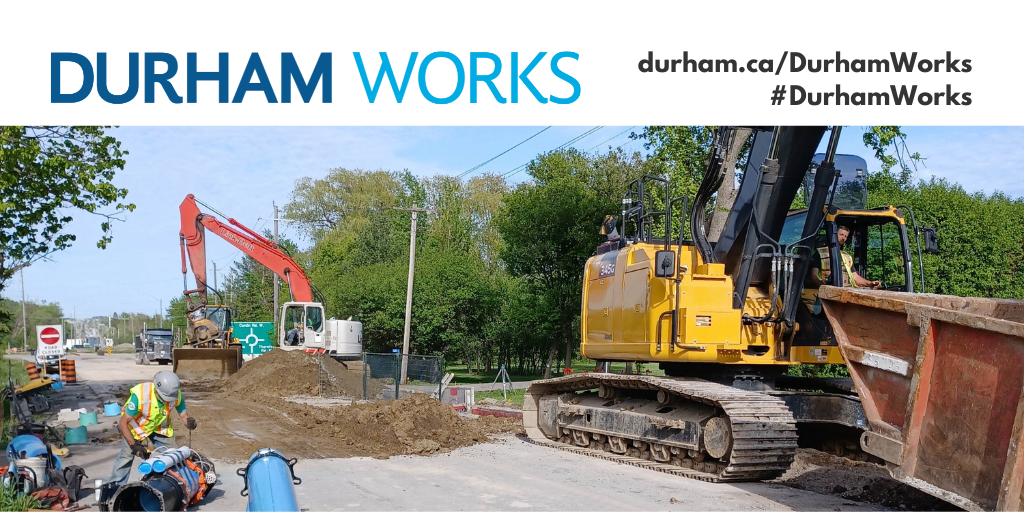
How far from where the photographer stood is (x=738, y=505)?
8438mm

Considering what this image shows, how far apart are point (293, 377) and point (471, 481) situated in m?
14.8

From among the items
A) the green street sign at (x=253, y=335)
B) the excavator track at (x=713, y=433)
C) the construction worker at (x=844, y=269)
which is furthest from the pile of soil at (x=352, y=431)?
the green street sign at (x=253, y=335)

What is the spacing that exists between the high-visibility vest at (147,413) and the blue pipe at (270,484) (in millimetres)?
1253

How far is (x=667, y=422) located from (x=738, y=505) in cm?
246

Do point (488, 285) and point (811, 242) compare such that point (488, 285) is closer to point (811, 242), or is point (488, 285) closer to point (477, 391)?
point (477, 391)

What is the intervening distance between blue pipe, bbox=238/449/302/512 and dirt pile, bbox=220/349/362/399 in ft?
51.0

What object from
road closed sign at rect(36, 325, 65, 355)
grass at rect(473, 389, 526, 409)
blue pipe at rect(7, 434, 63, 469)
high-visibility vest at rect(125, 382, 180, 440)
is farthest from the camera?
grass at rect(473, 389, 526, 409)

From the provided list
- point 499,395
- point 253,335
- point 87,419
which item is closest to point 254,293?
point 253,335

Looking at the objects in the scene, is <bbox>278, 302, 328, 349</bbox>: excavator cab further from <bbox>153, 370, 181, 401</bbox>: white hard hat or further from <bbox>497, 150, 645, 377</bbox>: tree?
<bbox>153, 370, 181, 401</bbox>: white hard hat

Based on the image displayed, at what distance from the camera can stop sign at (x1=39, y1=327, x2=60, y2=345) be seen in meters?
23.8

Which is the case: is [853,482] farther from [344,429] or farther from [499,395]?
[499,395]

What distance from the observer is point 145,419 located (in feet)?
27.2

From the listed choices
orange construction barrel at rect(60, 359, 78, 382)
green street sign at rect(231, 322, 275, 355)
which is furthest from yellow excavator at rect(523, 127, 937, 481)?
green street sign at rect(231, 322, 275, 355)

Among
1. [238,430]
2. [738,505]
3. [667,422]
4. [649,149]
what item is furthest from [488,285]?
[738,505]
